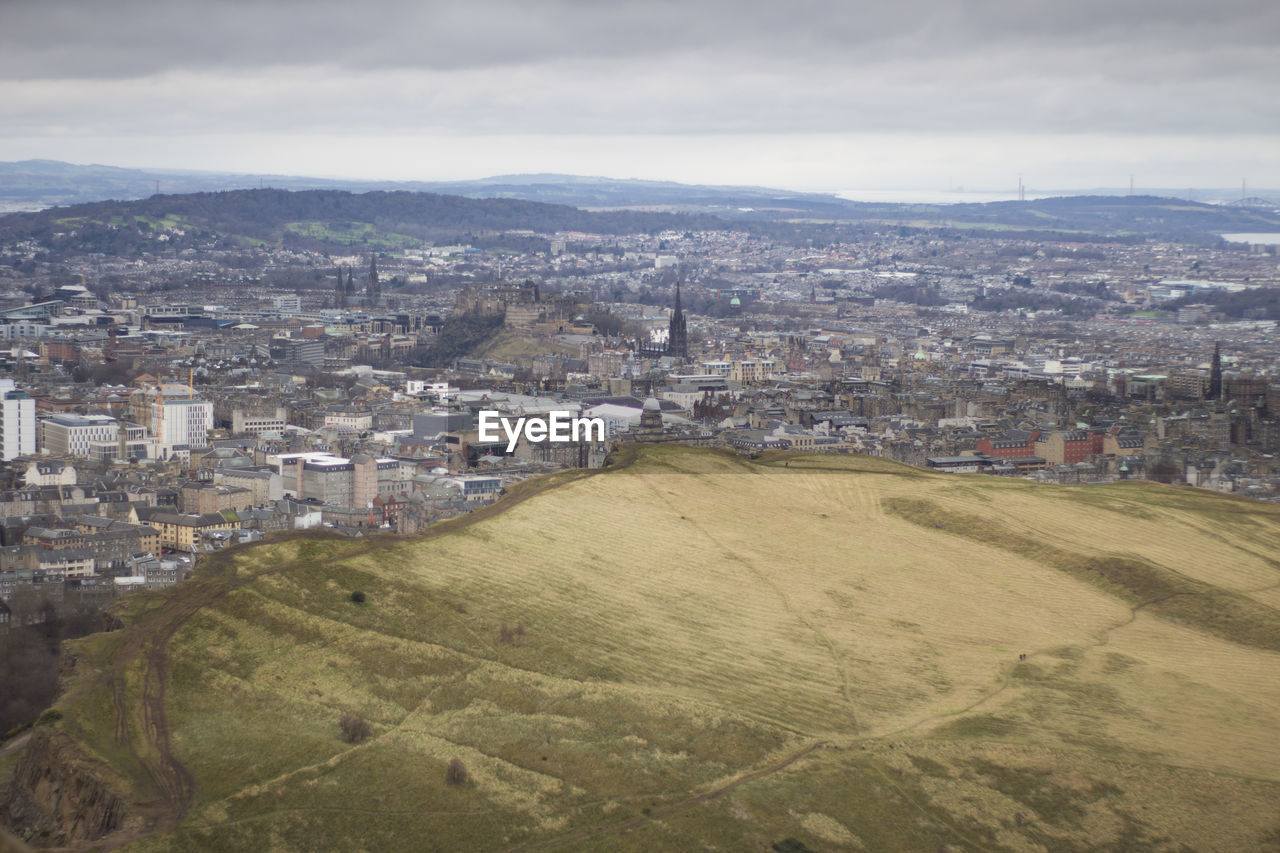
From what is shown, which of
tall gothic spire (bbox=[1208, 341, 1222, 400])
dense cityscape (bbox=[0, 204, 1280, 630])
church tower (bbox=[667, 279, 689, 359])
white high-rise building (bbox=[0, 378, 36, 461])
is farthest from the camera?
church tower (bbox=[667, 279, 689, 359])

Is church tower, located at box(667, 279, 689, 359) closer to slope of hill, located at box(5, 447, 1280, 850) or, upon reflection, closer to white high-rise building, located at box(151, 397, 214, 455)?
white high-rise building, located at box(151, 397, 214, 455)

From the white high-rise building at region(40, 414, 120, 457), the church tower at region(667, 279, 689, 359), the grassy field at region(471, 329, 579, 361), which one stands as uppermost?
the church tower at region(667, 279, 689, 359)

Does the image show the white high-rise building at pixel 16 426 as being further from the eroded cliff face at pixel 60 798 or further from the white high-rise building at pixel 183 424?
the eroded cliff face at pixel 60 798

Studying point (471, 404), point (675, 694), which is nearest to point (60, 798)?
point (675, 694)

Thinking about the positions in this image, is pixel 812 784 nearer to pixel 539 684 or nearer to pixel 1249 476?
pixel 539 684

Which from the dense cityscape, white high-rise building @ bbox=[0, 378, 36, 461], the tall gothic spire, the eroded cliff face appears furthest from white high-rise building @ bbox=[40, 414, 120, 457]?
the tall gothic spire

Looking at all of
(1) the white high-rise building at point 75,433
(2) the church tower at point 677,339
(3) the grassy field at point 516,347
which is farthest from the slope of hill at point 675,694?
(3) the grassy field at point 516,347

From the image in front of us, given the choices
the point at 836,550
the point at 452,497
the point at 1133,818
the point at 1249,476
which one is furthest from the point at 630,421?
the point at 1133,818
